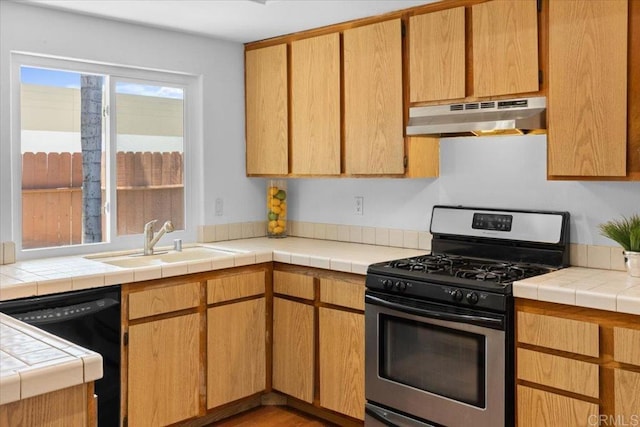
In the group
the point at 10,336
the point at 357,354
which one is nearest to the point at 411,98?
the point at 357,354

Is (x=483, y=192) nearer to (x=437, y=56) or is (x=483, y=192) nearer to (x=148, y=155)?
(x=437, y=56)

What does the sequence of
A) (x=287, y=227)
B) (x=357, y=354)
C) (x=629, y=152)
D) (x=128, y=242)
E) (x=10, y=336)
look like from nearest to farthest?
(x=10, y=336), (x=629, y=152), (x=357, y=354), (x=128, y=242), (x=287, y=227)

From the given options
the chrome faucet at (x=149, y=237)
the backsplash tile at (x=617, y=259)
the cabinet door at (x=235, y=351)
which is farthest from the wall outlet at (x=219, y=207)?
the backsplash tile at (x=617, y=259)

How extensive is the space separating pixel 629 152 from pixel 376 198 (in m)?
1.55

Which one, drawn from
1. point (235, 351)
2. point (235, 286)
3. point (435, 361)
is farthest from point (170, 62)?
point (435, 361)

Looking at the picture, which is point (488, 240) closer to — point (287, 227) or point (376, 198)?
point (376, 198)

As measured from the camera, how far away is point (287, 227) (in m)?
4.23

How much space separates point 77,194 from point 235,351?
1.25 m

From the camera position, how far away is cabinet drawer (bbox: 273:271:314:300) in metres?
3.27

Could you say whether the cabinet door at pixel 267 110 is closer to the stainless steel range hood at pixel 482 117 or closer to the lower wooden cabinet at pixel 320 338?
the lower wooden cabinet at pixel 320 338

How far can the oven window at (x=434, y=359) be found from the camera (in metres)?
2.54

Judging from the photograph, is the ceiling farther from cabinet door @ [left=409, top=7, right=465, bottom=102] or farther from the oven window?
the oven window

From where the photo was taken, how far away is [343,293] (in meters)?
3.11

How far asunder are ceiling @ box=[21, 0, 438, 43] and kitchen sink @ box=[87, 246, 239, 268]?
1331 mm
